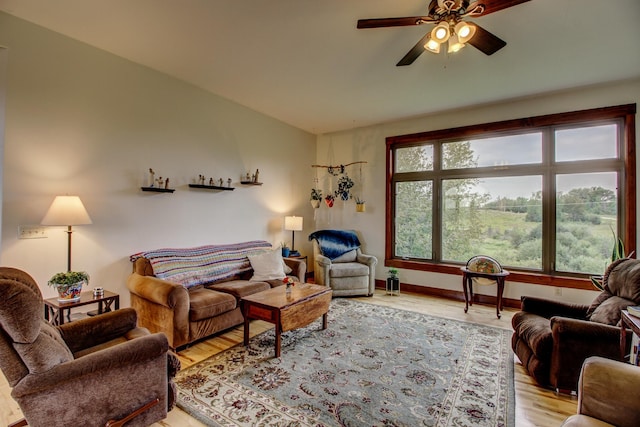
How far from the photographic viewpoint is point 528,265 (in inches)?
167

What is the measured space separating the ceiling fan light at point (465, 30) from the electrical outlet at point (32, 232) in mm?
3737

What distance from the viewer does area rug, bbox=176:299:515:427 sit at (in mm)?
1935

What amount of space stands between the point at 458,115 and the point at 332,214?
2764mm

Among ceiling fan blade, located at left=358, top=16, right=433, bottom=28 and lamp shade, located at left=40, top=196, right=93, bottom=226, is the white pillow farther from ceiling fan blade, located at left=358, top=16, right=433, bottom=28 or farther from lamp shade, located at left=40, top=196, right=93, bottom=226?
ceiling fan blade, located at left=358, top=16, right=433, bottom=28

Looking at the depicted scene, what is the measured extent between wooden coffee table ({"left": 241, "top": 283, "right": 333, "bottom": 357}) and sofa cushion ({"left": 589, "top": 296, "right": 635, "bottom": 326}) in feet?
7.37

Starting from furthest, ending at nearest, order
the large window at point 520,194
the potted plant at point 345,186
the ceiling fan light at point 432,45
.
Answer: the potted plant at point 345,186
the large window at point 520,194
the ceiling fan light at point 432,45

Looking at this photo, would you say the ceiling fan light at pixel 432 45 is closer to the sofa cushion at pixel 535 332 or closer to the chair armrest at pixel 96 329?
→ the sofa cushion at pixel 535 332

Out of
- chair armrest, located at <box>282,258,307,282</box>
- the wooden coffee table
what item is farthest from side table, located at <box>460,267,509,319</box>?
chair armrest, located at <box>282,258,307,282</box>

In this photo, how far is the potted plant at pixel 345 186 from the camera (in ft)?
18.4

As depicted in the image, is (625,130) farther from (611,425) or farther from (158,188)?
(158,188)

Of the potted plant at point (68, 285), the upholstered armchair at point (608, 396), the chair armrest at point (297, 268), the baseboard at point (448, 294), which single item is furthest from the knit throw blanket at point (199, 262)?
the upholstered armchair at point (608, 396)

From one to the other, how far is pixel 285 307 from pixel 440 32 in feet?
8.01

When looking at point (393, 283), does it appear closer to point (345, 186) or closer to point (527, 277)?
point (527, 277)

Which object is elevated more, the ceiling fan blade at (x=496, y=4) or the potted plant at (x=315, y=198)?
the ceiling fan blade at (x=496, y=4)
